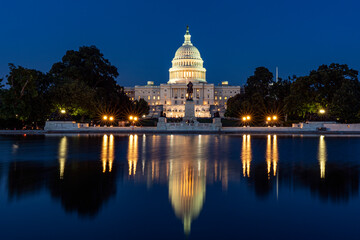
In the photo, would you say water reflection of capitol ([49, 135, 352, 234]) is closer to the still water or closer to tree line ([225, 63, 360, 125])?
the still water

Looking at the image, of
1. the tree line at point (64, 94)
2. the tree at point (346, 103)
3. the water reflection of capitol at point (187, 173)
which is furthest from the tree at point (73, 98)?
the water reflection of capitol at point (187, 173)

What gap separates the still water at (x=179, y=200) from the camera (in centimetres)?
753

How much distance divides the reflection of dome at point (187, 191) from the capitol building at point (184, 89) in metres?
135

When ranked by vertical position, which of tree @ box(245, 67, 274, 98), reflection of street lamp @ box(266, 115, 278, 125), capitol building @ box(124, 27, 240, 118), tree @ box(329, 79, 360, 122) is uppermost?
capitol building @ box(124, 27, 240, 118)

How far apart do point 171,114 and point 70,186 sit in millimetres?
138685

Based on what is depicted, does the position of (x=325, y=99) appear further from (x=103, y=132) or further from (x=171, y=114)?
(x=171, y=114)

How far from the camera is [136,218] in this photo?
8.30m

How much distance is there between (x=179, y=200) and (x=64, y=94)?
152ft

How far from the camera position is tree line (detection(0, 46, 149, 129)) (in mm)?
47156

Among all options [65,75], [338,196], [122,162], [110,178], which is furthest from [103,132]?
[338,196]

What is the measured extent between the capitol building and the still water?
134831mm

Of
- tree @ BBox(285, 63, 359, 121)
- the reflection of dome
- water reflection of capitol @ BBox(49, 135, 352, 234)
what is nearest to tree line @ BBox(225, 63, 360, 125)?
tree @ BBox(285, 63, 359, 121)

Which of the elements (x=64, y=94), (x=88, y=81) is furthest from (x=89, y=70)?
(x=64, y=94)

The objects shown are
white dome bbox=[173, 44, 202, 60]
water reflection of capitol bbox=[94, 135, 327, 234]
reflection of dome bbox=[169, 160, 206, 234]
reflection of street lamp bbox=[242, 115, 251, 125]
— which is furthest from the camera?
white dome bbox=[173, 44, 202, 60]
